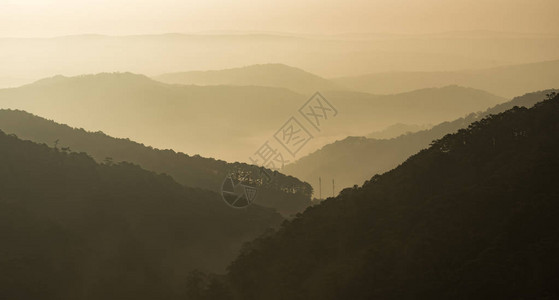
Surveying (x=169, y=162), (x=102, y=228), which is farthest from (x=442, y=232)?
(x=169, y=162)

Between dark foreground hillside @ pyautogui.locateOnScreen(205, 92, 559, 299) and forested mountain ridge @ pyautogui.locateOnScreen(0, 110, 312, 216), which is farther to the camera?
forested mountain ridge @ pyautogui.locateOnScreen(0, 110, 312, 216)

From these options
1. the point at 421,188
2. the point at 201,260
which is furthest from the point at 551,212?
the point at 201,260

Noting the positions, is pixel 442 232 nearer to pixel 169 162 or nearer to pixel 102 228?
pixel 102 228

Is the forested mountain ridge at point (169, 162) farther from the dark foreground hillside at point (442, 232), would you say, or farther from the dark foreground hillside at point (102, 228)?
the dark foreground hillside at point (442, 232)

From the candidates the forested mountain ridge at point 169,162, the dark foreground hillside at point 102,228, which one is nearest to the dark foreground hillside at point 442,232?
the dark foreground hillside at point 102,228

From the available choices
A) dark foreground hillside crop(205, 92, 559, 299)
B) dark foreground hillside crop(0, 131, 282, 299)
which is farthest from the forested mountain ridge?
dark foreground hillside crop(205, 92, 559, 299)

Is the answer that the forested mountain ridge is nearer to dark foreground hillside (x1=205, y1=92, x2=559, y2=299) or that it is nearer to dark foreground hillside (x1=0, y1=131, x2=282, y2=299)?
dark foreground hillside (x1=0, y1=131, x2=282, y2=299)

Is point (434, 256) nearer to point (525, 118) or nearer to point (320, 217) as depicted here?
point (320, 217)
